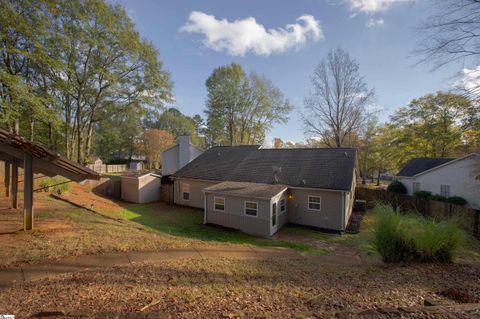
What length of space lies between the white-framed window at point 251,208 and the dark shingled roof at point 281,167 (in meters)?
2.99

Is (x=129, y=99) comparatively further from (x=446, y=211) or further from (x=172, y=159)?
(x=446, y=211)

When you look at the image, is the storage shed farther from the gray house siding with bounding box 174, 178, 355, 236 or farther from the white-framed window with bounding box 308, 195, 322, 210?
the white-framed window with bounding box 308, 195, 322, 210

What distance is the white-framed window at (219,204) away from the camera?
1394cm

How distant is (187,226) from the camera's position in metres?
13.6

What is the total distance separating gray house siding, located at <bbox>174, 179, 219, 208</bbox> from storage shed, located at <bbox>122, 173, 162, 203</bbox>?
2.42m

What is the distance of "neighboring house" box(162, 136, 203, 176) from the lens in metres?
24.0

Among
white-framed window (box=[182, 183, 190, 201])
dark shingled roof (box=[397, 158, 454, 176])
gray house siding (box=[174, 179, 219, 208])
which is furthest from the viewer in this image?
dark shingled roof (box=[397, 158, 454, 176])

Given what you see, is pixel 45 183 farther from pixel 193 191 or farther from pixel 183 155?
pixel 183 155

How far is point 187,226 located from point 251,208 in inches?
159

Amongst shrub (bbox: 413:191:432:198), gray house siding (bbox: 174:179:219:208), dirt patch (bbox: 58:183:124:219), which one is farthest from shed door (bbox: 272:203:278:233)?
shrub (bbox: 413:191:432:198)

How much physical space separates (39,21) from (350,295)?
24945 mm

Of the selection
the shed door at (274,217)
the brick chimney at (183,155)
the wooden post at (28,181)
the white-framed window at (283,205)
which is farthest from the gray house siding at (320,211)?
the brick chimney at (183,155)

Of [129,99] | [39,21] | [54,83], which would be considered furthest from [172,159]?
[39,21]

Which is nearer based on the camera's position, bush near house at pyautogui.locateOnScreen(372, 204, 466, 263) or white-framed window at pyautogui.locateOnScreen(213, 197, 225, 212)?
bush near house at pyautogui.locateOnScreen(372, 204, 466, 263)
